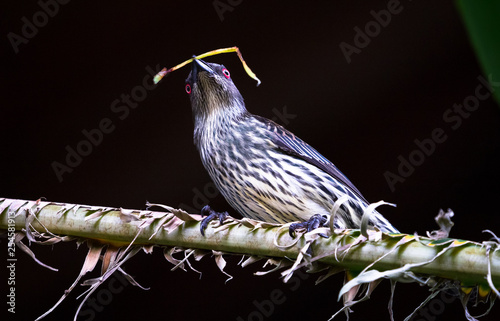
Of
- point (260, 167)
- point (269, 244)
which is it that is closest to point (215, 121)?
point (260, 167)

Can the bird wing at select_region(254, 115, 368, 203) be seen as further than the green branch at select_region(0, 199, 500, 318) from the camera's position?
Yes

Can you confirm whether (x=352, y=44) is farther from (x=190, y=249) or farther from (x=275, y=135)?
(x=190, y=249)


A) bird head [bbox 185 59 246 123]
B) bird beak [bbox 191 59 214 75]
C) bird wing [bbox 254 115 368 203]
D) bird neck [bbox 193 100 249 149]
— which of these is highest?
bird beak [bbox 191 59 214 75]

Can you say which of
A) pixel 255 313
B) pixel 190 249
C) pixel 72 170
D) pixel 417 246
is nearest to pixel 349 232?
pixel 417 246

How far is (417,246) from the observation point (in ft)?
2.15

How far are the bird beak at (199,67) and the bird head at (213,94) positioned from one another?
0.07ft

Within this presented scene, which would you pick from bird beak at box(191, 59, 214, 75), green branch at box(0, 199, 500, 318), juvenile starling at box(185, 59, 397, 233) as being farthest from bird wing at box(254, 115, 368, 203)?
green branch at box(0, 199, 500, 318)

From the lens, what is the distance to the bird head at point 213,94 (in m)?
1.64

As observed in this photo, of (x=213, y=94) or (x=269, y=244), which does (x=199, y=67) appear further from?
(x=269, y=244)

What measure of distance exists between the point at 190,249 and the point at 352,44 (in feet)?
5.05

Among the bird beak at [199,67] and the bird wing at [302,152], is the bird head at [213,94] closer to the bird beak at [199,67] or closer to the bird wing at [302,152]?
the bird beak at [199,67]

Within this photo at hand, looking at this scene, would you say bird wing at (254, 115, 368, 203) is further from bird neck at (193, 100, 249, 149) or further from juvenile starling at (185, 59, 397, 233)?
bird neck at (193, 100, 249, 149)

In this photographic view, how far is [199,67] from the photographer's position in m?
1.55

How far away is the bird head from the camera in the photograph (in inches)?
64.5
